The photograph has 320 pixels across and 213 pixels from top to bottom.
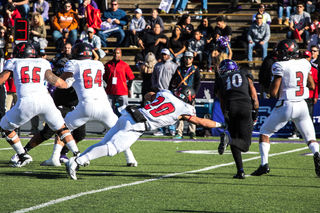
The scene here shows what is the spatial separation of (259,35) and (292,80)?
1067 cm

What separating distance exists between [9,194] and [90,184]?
115 centimetres

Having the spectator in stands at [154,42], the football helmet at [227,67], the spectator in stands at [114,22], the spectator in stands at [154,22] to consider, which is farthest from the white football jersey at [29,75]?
the spectator in stands at [114,22]

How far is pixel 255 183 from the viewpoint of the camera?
8.03 metres

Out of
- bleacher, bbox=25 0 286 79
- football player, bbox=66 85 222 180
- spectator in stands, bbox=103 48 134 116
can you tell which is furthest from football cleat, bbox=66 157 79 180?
bleacher, bbox=25 0 286 79

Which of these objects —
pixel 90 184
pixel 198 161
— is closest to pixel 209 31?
pixel 198 161

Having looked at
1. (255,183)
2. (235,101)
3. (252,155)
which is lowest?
(252,155)

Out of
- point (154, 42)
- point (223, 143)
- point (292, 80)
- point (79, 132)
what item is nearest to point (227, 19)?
point (154, 42)

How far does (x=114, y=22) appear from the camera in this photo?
821 inches

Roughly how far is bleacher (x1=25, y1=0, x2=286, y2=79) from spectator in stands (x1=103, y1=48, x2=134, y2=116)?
4.54 m

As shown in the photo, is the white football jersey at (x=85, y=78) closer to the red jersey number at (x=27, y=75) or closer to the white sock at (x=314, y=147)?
the red jersey number at (x=27, y=75)

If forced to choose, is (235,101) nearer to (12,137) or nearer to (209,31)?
(12,137)

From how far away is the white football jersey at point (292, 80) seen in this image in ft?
28.6

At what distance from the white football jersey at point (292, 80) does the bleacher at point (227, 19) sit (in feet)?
35.6

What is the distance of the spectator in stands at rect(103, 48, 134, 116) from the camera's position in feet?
52.2
